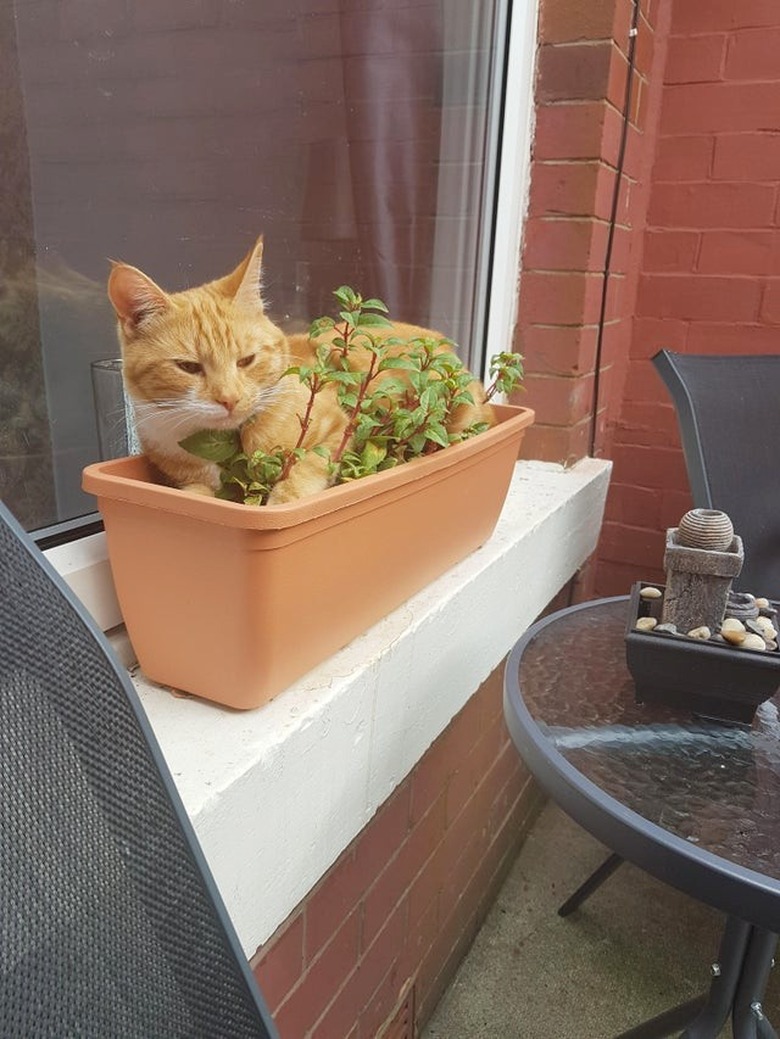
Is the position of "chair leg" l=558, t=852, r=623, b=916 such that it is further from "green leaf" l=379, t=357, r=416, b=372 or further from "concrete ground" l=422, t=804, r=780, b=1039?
"green leaf" l=379, t=357, r=416, b=372

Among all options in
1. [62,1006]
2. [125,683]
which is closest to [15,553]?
[125,683]

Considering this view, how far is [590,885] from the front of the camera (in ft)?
5.14

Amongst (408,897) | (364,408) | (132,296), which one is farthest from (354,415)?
(408,897)

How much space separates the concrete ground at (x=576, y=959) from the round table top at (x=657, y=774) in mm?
781

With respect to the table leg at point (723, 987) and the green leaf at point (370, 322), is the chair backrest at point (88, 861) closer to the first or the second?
the green leaf at point (370, 322)

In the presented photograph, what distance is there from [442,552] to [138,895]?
0.67m

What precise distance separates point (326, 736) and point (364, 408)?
362 millimetres

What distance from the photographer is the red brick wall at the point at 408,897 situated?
0.98m

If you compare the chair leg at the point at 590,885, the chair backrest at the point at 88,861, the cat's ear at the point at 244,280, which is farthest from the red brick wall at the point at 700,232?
the chair backrest at the point at 88,861

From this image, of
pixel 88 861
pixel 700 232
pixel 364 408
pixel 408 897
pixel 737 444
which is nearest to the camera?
pixel 88 861

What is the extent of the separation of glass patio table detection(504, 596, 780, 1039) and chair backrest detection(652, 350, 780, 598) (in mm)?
452

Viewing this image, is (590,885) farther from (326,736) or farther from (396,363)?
(396,363)

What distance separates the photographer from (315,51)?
1.13m

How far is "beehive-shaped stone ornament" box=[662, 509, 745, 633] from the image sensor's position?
0.82 meters
